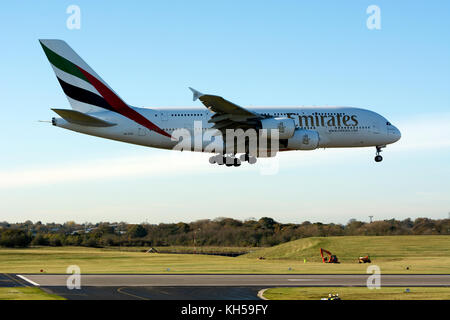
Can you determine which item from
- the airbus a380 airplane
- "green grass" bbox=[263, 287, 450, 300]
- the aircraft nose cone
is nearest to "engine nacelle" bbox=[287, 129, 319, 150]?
the airbus a380 airplane

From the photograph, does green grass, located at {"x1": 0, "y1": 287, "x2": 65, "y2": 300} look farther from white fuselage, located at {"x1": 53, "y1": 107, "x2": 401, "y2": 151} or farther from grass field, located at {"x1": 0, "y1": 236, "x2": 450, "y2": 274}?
grass field, located at {"x1": 0, "y1": 236, "x2": 450, "y2": 274}

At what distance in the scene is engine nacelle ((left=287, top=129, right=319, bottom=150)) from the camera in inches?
2176

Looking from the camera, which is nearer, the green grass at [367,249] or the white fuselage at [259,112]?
the white fuselage at [259,112]

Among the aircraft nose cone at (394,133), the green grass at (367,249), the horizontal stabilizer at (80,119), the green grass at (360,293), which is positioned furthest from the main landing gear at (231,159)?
the green grass at (367,249)

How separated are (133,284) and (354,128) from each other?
2618 cm

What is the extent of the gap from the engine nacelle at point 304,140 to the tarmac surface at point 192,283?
1170cm

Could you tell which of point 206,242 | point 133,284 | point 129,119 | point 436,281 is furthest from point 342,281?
point 206,242

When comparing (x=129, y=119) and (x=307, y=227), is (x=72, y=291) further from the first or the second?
(x=307, y=227)

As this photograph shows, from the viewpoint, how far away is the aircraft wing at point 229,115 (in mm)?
51684

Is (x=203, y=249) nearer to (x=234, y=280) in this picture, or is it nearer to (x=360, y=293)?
(x=234, y=280)

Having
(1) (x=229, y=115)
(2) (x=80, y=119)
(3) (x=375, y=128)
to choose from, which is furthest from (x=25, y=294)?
(3) (x=375, y=128)

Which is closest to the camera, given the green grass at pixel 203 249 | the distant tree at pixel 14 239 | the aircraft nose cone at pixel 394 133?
the aircraft nose cone at pixel 394 133

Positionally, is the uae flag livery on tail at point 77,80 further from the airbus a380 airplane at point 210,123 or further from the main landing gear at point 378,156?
the main landing gear at point 378,156

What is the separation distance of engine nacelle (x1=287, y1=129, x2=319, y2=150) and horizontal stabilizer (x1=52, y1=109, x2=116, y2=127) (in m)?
16.8
